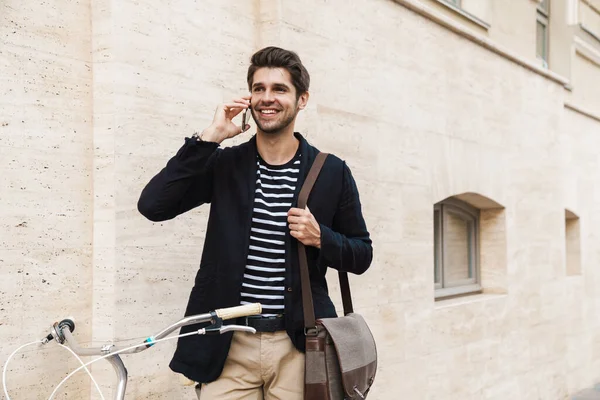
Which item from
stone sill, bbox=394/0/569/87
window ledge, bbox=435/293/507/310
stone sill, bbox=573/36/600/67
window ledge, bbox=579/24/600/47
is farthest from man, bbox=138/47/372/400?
window ledge, bbox=579/24/600/47

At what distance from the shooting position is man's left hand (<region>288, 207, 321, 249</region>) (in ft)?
9.51

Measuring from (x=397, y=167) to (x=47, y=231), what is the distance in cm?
305

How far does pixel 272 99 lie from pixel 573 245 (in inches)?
313

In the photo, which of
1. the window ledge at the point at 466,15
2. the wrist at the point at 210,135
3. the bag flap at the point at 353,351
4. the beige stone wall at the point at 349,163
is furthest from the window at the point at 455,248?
the wrist at the point at 210,135

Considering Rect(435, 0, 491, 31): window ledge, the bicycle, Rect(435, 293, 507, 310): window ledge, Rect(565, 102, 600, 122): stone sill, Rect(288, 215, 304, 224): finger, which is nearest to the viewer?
the bicycle

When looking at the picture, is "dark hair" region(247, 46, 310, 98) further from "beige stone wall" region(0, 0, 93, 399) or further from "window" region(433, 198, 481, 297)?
"window" region(433, 198, 481, 297)

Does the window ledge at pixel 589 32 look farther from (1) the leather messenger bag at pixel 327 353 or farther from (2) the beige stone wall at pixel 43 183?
(1) the leather messenger bag at pixel 327 353

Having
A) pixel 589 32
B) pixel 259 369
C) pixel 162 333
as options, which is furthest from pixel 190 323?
pixel 589 32

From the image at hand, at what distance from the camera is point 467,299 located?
721 cm

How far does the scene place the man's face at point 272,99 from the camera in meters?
3.04

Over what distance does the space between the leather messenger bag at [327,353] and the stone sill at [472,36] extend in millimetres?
3494

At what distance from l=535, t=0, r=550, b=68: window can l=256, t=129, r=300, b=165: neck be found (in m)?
7.13

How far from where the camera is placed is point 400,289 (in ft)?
19.7

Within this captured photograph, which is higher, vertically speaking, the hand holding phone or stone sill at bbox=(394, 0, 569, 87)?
stone sill at bbox=(394, 0, 569, 87)
